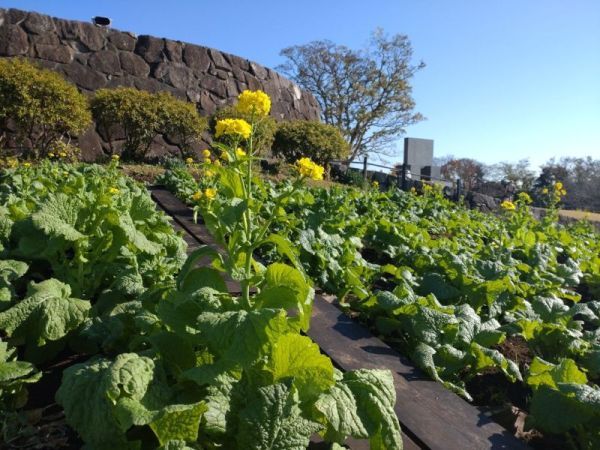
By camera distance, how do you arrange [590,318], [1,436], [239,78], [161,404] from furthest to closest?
[239,78] → [590,318] → [1,436] → [161,404]

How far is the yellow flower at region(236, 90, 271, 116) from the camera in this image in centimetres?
205

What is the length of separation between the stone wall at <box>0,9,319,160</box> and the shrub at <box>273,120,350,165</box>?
81.4 inches

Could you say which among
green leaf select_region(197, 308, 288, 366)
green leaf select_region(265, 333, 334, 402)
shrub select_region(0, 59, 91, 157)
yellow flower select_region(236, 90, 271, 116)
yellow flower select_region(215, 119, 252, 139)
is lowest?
green leaf select_region(265, 333, 334, 402)

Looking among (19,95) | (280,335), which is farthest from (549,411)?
(19,95)

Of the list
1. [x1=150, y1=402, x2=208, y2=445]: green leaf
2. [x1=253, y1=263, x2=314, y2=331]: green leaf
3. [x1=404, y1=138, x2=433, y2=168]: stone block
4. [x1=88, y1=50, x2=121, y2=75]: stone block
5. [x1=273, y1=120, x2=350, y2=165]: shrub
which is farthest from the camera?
[x1=404, y1=138, x2=433, y2=168]: stone block

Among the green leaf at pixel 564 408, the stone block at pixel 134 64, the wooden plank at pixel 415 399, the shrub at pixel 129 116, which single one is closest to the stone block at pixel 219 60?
the stone block at pixel 134 64

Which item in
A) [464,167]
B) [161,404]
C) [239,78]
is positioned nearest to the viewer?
[161,404]

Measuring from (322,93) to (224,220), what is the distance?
27.9 meters

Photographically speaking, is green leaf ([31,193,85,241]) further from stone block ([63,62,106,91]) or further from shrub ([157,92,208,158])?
stone block ([63,62,106,91])

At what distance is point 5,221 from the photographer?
2.55 m

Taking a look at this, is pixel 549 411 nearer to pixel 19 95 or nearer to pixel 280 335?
pixel 280 335

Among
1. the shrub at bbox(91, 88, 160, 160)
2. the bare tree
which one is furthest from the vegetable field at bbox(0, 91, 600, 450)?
the bare tree

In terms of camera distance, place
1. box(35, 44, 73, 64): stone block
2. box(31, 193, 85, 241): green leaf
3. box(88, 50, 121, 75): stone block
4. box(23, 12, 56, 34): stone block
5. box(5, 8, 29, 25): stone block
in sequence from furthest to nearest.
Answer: box(88, 50, 121, 75): stone block
box(35, 44, 73, 64): stone block
box(23, 12, 56, 34): stone block
box(5, 8, 29, 25): stone block
box(31, 193, 85, 241): green leaf

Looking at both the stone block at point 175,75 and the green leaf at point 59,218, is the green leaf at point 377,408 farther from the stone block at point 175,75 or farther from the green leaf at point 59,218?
the stone block at point 175,75
